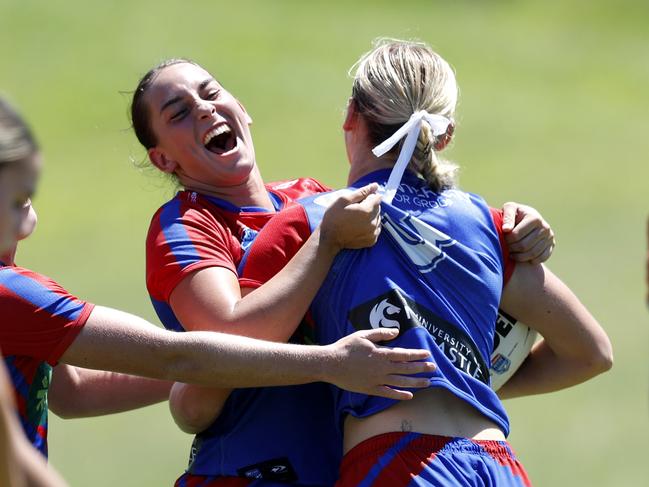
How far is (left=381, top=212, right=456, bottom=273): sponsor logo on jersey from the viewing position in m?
3.78

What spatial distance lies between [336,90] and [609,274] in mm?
6982

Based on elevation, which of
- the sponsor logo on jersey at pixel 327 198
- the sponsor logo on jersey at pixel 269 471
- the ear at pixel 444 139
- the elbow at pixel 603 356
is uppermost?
the ear at pixel 444 139

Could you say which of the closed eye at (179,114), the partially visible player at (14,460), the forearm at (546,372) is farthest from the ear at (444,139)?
the partially visible player at (14,460)

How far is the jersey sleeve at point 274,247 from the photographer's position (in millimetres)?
3846

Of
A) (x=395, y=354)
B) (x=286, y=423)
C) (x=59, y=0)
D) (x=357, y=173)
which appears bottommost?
(x=59, y=0)

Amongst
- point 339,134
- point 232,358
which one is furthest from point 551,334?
point 339,134

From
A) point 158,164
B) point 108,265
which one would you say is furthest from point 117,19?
point 158,164

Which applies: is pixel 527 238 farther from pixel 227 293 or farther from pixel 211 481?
pixel 211 481

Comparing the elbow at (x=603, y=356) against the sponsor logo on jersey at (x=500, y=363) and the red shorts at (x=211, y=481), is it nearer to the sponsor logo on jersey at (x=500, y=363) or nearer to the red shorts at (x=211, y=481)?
the sponsor logo on jersey at (x=500, y=363)

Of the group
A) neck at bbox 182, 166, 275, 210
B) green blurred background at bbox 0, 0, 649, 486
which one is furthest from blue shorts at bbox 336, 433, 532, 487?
green blurred background at bbox 0, 0, 649, 486

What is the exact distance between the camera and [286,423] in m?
3.91

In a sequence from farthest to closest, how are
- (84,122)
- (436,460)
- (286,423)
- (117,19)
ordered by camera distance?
(117,19), (84,122), (286,423), (436,460)

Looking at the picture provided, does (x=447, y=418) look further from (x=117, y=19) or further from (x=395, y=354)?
(x=117, y=19)

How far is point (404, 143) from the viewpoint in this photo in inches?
154
